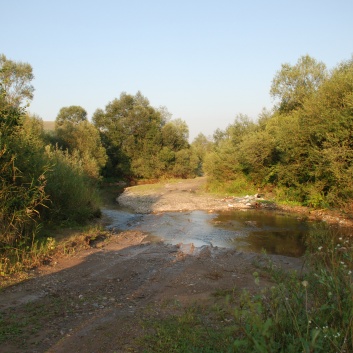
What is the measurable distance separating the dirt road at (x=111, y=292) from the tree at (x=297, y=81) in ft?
82.8

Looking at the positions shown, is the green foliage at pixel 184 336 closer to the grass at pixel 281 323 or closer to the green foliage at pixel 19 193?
the grass at pixel 281 323

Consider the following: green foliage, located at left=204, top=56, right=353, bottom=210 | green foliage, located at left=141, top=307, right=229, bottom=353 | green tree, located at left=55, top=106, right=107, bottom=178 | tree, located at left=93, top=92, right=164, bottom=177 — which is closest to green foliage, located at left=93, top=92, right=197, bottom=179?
tree, located at left=93, top=92, right=164, bottom=177

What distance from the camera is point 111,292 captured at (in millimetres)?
7746

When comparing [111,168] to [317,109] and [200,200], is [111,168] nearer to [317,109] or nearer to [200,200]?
[200,200]

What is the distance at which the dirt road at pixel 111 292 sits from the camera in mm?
5410

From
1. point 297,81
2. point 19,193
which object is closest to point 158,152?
point 297,81

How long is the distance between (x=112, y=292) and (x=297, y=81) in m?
31.8

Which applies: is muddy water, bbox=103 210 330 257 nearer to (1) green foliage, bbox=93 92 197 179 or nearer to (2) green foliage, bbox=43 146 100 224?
(2) green foliage, bbox=43 146 100 224

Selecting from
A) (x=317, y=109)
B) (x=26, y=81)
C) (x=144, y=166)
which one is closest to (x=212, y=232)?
(x=317, y=109)

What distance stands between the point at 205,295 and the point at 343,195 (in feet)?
46.7

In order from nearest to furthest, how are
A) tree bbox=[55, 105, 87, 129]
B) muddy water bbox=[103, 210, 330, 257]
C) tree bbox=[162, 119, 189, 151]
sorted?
muddy water bbox=[103, 210, 330, 257], tree bbox=[55, 105, 87, 129], tree bbox=[162, 119, 189, 151]

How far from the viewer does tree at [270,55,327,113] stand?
32.8 meters

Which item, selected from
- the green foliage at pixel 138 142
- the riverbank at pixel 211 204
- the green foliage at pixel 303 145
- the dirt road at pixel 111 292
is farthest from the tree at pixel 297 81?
the dirt road at pixel 111 292

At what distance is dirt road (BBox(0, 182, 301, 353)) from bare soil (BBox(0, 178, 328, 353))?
15mm
